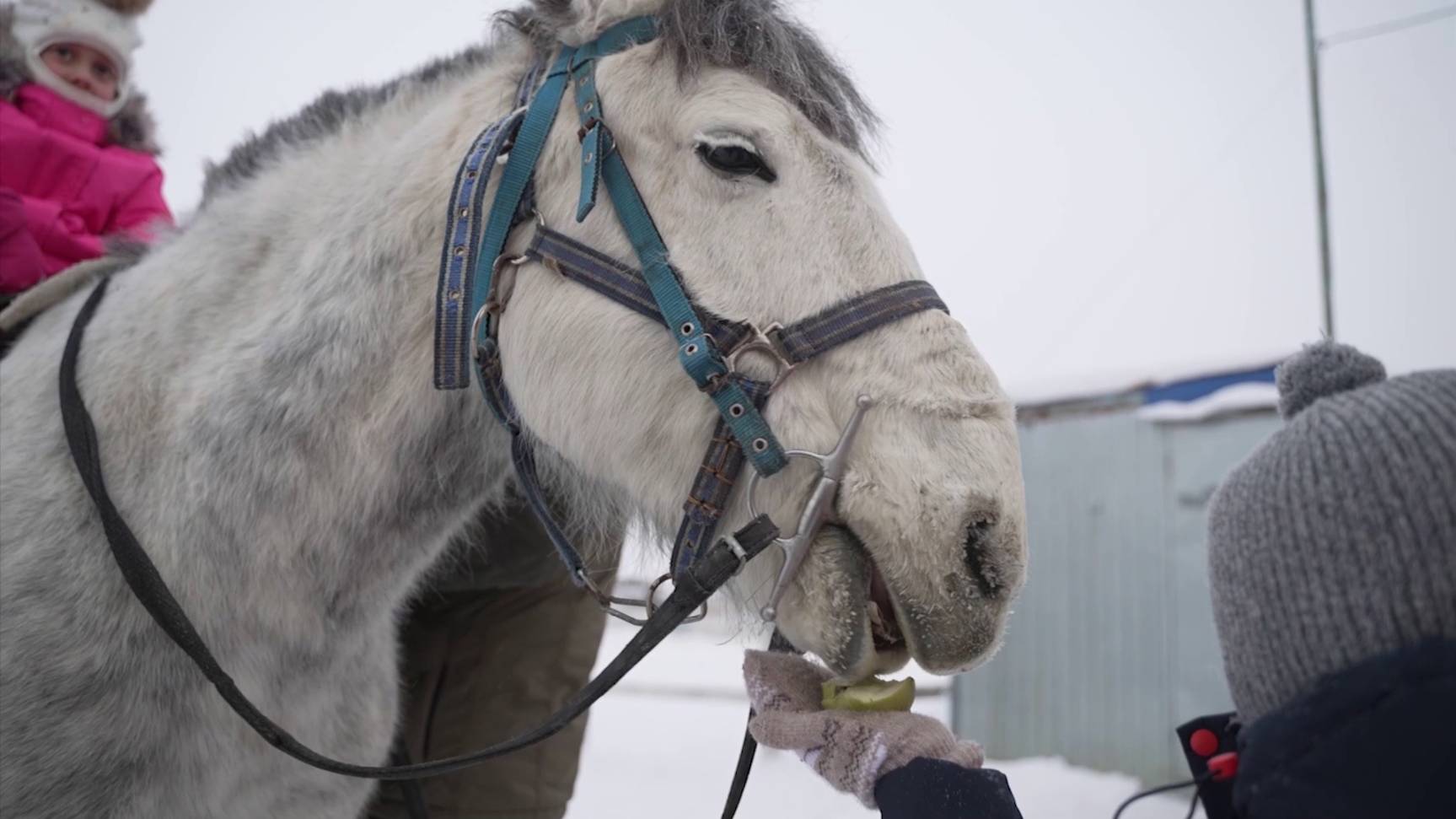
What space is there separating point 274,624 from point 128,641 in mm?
266

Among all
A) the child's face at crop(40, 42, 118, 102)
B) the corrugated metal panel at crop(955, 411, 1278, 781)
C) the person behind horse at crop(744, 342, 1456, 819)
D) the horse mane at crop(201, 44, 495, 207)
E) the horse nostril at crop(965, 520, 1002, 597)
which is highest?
the child's face at crop(40, 42, 118, 102)

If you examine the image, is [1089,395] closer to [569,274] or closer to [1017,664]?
[1017,664]

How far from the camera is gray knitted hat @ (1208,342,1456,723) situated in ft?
3.31

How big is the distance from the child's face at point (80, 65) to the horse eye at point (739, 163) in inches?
97.4

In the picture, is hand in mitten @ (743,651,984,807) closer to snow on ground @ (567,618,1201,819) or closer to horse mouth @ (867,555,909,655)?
horse mouth @ (867,555,909,655)

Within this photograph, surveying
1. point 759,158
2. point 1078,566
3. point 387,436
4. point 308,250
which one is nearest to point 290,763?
point 387,436

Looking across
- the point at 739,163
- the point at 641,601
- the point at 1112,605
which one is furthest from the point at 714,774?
the point at 739,163

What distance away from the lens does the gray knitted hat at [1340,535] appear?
101cm

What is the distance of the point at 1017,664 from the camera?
23.9 feet

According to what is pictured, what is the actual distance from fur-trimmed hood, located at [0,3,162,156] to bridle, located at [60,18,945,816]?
61.2 inches

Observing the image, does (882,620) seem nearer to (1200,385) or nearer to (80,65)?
(80,65)

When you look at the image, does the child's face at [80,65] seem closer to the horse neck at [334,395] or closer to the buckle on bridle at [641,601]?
the horse neck at [334,395]

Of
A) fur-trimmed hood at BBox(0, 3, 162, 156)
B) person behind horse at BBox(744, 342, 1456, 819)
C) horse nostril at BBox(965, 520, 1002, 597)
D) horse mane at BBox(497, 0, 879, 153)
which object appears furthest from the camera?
fur-trimmed hood at BBox(0, 3, 162, 156)

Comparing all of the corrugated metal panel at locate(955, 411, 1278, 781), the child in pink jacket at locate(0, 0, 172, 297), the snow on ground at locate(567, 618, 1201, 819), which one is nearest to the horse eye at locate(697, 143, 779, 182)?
the snow on ground at locate(567, 618, 1201, 819)
